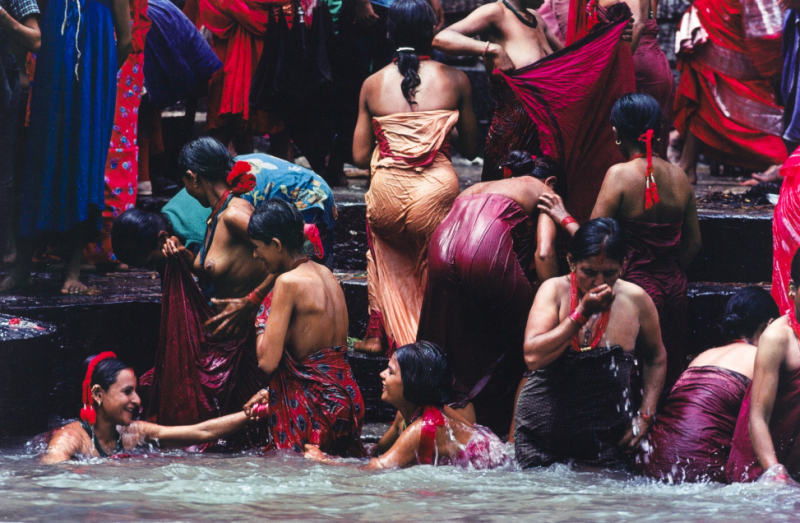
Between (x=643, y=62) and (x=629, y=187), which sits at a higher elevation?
(x=643, y=62)

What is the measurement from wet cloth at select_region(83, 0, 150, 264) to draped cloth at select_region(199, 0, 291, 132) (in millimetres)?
609

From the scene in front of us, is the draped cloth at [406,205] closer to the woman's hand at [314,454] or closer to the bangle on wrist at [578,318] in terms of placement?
the woman's hand at [314,454]

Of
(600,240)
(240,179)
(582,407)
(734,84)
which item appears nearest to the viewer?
(600,240)

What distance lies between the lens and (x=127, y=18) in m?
5.89

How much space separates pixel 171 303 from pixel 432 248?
1313 millimetres

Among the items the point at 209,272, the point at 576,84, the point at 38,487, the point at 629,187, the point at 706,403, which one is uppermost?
the point at 576,84

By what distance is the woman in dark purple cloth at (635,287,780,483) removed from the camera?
4207 millimetres

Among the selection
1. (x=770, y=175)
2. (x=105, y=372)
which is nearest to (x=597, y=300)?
(x=105, y=372)

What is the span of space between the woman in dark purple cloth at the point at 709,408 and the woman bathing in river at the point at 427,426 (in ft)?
2.20

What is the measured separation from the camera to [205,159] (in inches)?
196

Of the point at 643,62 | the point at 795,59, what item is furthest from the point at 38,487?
the point at 795,59

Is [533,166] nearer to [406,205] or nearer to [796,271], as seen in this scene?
[406,205]

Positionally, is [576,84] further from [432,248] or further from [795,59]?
[795,59]

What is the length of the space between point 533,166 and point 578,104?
487mm
